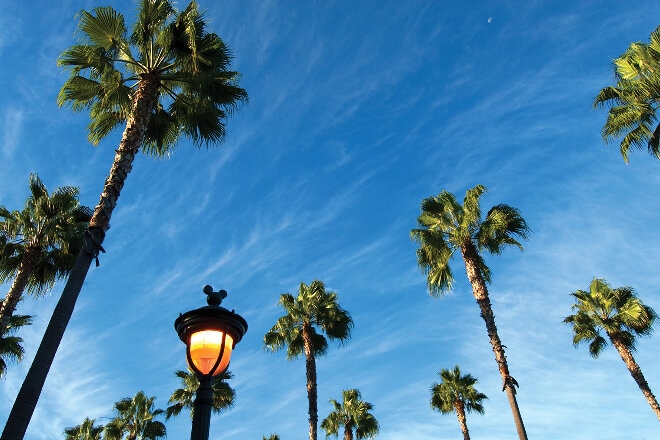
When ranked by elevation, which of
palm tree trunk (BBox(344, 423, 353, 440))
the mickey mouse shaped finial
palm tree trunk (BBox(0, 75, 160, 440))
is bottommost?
the mickey mouse shaped finial

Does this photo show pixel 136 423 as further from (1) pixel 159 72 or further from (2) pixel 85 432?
(1) pixel 159 72

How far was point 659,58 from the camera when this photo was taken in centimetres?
1590

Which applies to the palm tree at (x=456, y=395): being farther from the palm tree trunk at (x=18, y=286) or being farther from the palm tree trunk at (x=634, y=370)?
the palm tree trunk at (x=18, y=286)

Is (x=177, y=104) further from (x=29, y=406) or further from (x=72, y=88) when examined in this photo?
(x=29, y=406)

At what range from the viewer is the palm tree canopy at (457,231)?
18.7 meters

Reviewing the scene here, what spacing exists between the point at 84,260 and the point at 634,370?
88.2 feet

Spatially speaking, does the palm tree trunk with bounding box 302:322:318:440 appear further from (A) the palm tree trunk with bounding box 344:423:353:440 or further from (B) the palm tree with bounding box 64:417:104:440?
(B) the palm tree with bounding box 64:417:104:440

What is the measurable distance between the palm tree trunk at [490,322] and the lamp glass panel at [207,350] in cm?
1339

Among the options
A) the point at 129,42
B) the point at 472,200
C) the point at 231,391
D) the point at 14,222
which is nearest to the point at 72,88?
the point at 129,42

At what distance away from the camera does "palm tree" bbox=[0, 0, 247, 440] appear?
1053 cm

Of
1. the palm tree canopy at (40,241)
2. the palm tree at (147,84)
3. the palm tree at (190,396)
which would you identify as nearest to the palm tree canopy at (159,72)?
the palm tree at (147,84)

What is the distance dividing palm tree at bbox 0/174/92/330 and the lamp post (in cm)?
1408

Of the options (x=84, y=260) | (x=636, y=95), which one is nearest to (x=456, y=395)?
(x=636, y=95)

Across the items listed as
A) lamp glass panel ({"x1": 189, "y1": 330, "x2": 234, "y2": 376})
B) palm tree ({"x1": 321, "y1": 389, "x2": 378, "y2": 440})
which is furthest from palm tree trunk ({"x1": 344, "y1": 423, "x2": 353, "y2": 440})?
lamp glass panel ({"x1": 189, "y1": 330, "x2": 234, "y2": 376})
